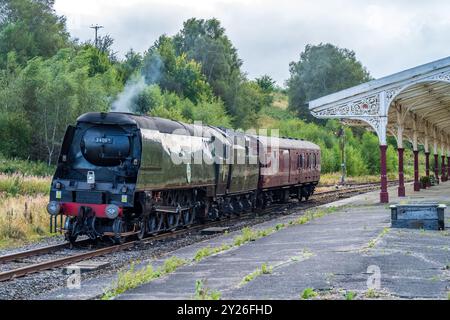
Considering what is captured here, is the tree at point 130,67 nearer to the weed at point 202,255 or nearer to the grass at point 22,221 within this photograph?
the grass at point 22,221

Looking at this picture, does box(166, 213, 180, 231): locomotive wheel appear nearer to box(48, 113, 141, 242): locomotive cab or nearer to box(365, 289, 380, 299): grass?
box(48, 113, 141, 242): locomotive cab

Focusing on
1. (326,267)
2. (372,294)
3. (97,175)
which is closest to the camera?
(372,294)

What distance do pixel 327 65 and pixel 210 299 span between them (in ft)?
294

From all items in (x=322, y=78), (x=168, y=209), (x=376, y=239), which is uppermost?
(x=322, y=78)

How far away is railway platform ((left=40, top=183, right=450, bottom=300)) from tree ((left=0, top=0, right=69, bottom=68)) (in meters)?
43.1

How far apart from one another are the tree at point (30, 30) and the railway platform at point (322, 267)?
141 ft

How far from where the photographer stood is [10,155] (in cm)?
3806

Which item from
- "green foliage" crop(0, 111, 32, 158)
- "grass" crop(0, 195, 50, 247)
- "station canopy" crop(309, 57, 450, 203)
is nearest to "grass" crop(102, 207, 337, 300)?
"grass" crop(0, 195, 50, 247)

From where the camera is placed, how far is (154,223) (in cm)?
1733

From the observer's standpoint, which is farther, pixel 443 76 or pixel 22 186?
pixel 22 186

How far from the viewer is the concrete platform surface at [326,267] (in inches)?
336

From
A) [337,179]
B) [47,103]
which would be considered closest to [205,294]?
[47,103]

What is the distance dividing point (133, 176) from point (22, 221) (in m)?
4.37

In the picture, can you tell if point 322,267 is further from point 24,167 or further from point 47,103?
point 47,103
